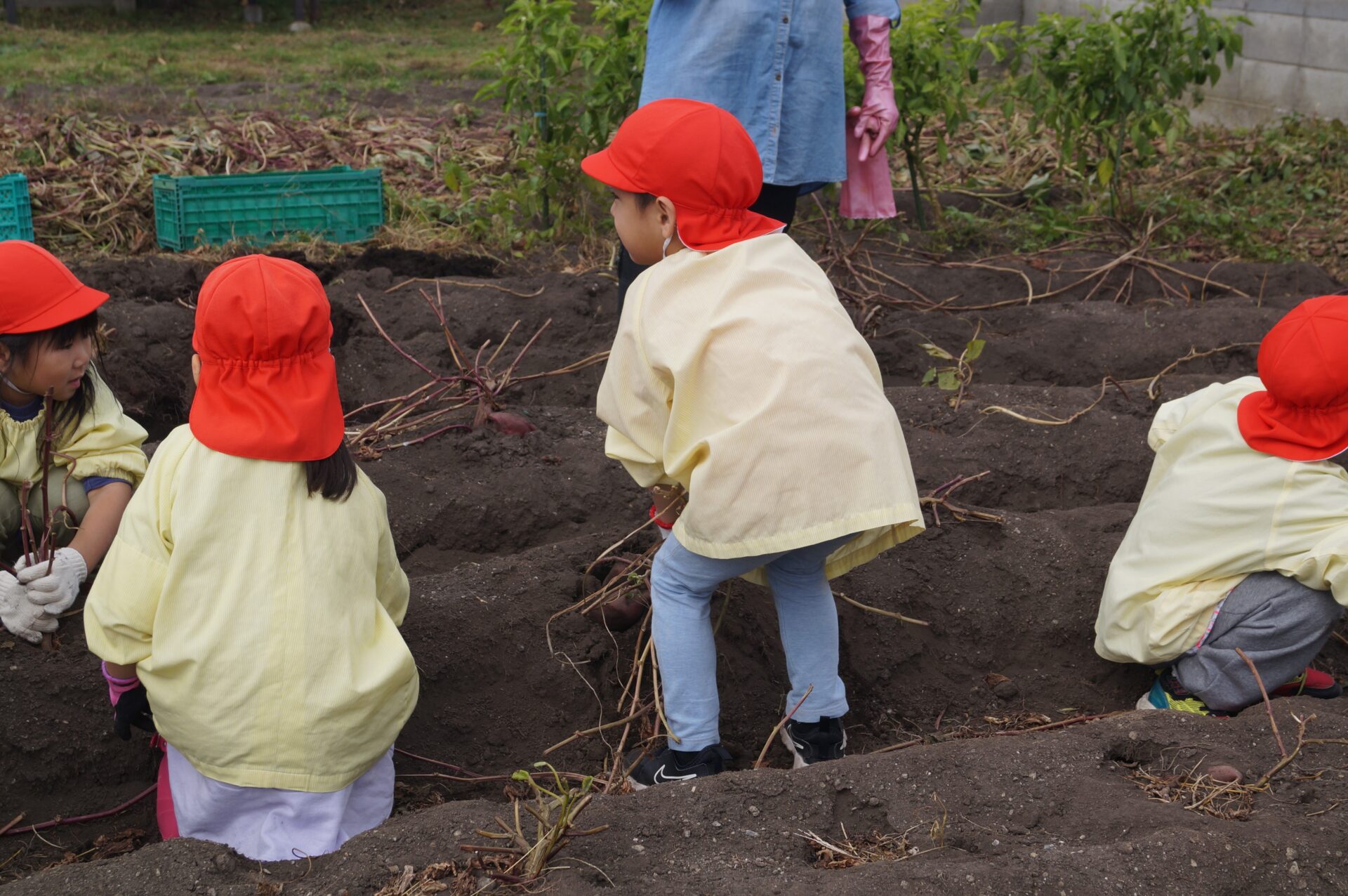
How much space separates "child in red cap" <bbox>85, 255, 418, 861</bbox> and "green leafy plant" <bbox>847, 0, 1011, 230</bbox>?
460cm

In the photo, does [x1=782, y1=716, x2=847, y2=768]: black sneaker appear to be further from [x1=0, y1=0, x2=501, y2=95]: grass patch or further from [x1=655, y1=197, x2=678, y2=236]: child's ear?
[x1=0, y1=0, x2=501, y2=95]: grass patch

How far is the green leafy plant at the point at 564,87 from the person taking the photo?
5746 mm

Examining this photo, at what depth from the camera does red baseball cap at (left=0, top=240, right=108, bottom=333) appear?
253 centimetres

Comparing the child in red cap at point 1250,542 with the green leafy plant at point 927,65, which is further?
the green leafy plant at point 927,65

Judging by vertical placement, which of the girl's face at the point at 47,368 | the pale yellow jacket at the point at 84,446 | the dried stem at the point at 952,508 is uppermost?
the girl's face at the point at 47,368

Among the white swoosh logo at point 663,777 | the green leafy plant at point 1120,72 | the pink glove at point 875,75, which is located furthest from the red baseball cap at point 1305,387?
the green leafy plant at point 1120,72

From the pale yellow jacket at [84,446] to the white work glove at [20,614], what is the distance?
0.32 meters

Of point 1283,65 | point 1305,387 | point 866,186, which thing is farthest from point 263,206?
point 1283,65

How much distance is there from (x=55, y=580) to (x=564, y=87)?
4160 millimetres

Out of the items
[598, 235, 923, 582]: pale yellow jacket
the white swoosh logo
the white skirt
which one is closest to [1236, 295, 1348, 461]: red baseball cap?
[598, 235, 923, 582]: pale yellow jacket

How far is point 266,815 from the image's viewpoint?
7.27 ft

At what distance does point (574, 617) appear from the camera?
9.66ft

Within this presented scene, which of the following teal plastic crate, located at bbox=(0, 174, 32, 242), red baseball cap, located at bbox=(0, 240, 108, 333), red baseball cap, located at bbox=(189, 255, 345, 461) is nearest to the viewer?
red baseball cap, located at bbox=(189, 255, 345, 461)

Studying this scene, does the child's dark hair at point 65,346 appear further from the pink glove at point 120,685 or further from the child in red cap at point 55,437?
the pink glove at point 120,685
